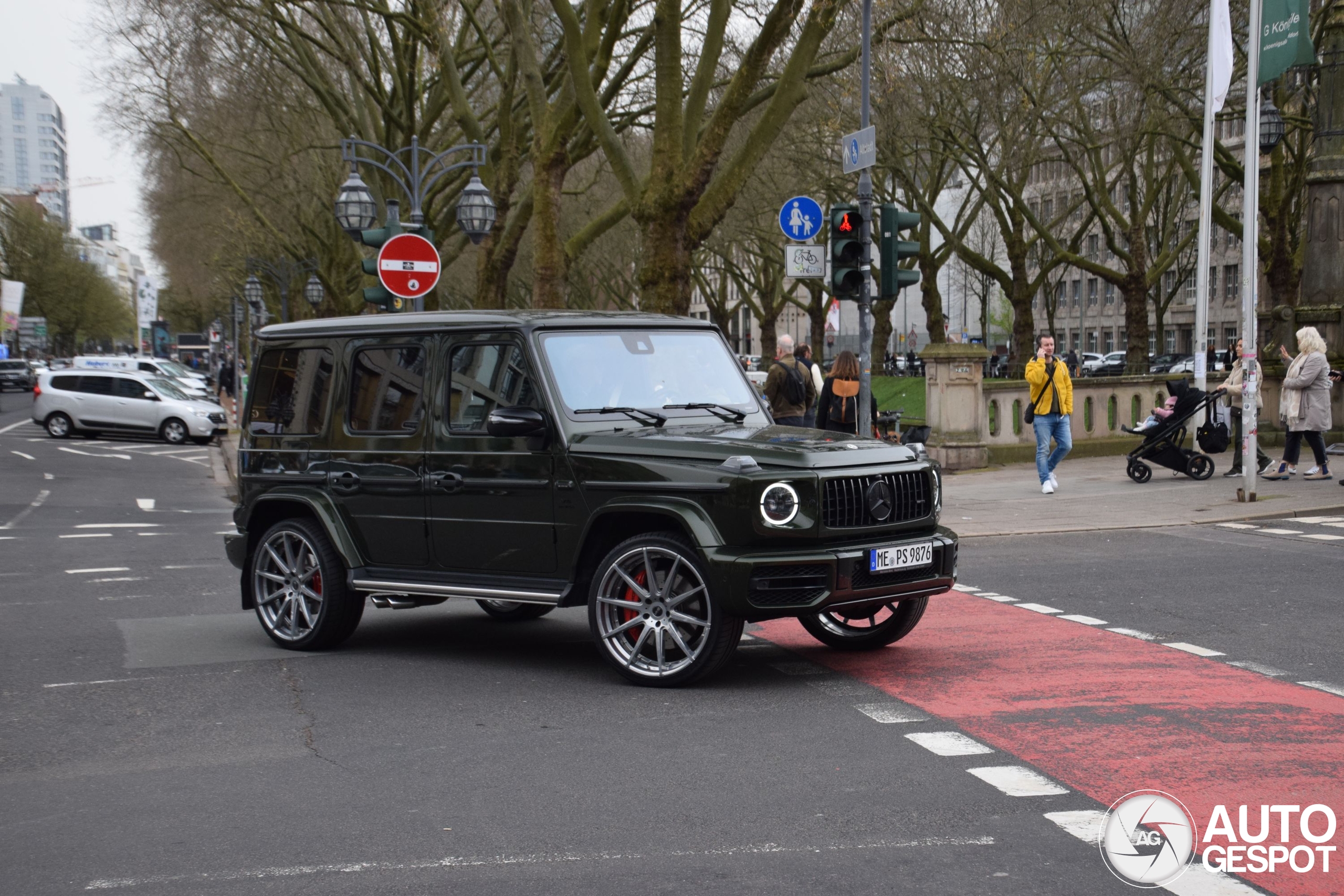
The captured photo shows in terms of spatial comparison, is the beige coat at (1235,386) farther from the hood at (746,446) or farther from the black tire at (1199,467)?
the hood at (746,446)

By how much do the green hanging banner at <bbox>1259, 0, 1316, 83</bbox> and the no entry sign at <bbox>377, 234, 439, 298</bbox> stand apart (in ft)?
33.2

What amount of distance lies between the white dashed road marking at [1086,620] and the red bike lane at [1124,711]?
0.30ft

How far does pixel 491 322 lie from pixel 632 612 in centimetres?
184

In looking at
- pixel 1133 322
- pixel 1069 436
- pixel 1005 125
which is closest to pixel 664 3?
pixel 1069 436

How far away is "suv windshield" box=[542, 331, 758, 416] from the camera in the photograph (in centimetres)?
793

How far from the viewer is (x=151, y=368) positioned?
52031 mm

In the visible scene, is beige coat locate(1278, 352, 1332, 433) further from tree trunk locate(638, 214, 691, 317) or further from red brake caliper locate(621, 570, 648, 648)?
red brake caliper locate(621, 570, 648, 648)

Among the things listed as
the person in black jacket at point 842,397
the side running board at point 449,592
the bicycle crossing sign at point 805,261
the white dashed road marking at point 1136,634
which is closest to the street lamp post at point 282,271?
the person in black jacket at point 842,397

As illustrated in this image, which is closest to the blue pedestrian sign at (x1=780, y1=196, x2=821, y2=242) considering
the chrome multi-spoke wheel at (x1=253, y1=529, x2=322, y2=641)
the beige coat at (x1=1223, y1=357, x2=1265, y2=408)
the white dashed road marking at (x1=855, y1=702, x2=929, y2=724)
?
the beige coat at (x1=1223, y1=357, x2=1265, y2=408)

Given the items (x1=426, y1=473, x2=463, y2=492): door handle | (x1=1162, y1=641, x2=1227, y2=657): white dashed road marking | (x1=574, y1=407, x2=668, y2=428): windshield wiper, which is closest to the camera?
(x1=574, y1=407, x2=668, y2=428): windshield wiper

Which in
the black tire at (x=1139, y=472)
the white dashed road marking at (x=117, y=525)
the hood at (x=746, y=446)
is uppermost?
the hood at (x=746, y=446)

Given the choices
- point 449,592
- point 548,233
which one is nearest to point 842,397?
point 548,233

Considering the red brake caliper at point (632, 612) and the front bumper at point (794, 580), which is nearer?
the front bumper at point (794, 580)

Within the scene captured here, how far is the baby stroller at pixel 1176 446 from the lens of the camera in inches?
745
